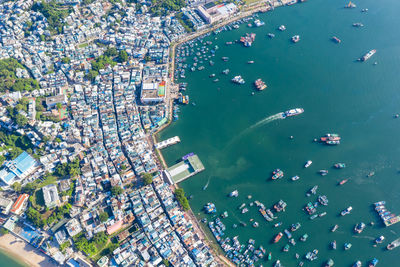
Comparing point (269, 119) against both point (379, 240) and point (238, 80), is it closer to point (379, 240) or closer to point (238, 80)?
point (238, 80)

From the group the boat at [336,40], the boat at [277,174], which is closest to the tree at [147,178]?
the boat at [277,174]

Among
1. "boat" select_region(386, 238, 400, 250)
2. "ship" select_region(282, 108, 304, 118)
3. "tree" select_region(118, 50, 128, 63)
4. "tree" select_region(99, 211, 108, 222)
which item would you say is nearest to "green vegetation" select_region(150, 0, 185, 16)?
"tree" select_region(118, 50, 128, 63)

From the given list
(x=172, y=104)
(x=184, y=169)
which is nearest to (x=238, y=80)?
(x=172, y=104)

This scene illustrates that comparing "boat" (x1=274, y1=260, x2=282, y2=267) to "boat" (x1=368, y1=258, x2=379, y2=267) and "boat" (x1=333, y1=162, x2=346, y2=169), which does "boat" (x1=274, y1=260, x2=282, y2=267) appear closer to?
"boat" (x1=368, y1=258, x2=379, y2=267)

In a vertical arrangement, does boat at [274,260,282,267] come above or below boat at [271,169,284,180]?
below

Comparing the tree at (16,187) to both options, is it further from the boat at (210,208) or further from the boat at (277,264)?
the boat at (277,264)

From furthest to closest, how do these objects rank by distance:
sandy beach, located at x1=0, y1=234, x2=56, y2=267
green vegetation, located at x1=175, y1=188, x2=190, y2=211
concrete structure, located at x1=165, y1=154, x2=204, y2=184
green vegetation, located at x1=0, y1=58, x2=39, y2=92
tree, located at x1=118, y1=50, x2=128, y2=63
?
tree, located at x1=118, y1=50, x2=128, y2=63 → green vegetation, located at x1=0, y1=58, x2=39, y2=92 → concrete structure, located at x1=165, y1=154, x2=204, y2=184 → green vegetation, located at x1=175, y1=188, x2=190, y2=211 → sandy beach, located at x1=0, y1=234, x2=56, y2=267

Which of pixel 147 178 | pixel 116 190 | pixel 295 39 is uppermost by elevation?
pixel 295 39
